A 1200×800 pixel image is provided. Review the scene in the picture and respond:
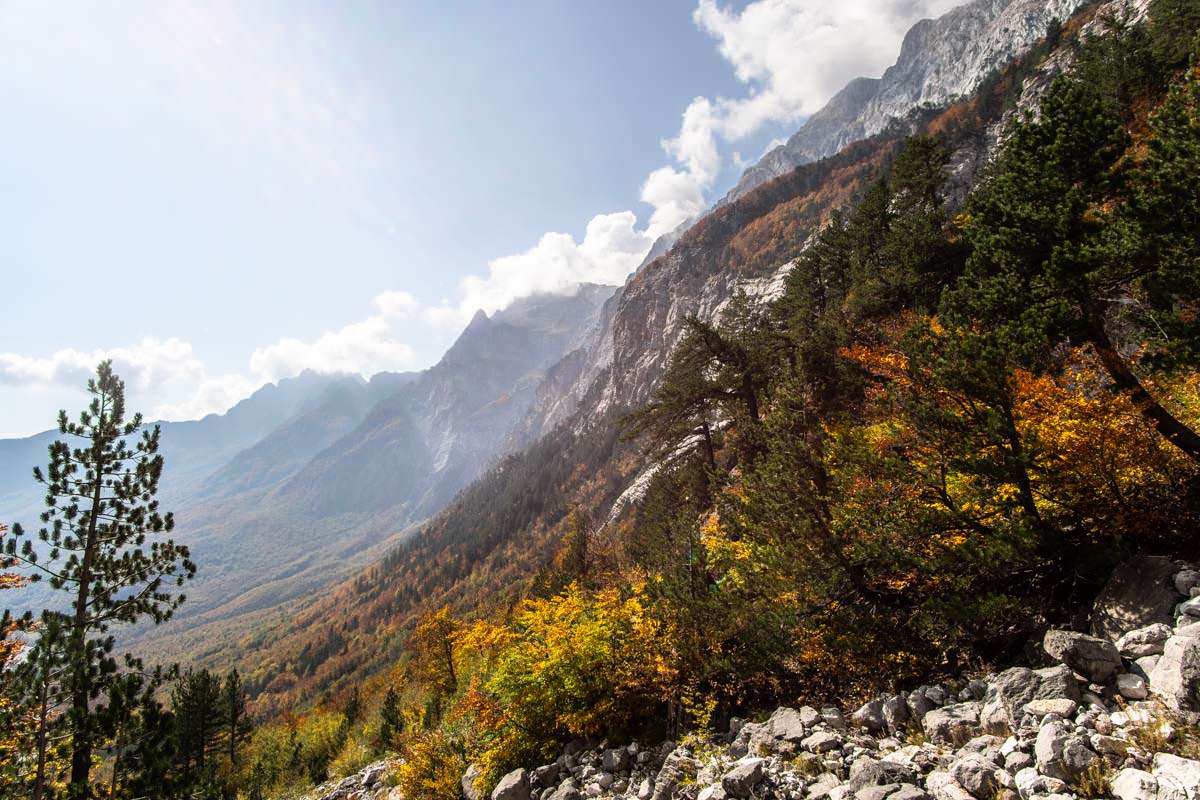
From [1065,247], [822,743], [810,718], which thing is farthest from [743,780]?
[1065,247]

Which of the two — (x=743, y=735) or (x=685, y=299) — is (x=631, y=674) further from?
(x=685, y=299)

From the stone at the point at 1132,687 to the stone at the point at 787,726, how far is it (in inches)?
175

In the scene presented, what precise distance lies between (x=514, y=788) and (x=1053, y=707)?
11.5 meters

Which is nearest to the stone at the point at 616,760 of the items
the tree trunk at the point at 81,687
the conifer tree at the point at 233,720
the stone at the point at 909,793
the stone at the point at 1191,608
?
the stone at the point at 909,793

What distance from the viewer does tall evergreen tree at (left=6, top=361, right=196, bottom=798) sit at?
36.3 feet

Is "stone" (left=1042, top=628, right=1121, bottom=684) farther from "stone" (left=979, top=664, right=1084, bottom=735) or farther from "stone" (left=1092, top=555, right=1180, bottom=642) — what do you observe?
"stone" (left=1092, top=555, right=1180, bottom=642)

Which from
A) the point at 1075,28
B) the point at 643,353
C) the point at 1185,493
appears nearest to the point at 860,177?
the point at 1075,28

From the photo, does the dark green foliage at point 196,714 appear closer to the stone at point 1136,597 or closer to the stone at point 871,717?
the stone at point 871,717

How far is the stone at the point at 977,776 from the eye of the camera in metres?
5.59

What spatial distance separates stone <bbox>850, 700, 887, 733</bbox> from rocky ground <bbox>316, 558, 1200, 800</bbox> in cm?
2

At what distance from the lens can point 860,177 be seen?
363ft

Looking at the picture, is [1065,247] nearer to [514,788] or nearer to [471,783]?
[514,788]

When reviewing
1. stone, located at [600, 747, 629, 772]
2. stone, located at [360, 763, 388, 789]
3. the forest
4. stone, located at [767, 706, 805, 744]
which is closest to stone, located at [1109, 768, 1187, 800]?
the forest

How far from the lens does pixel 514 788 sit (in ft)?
40.6
